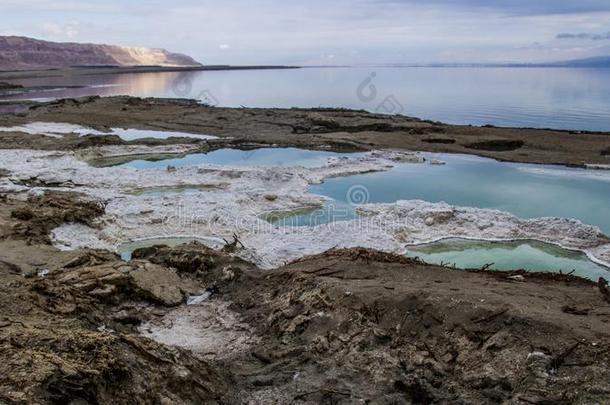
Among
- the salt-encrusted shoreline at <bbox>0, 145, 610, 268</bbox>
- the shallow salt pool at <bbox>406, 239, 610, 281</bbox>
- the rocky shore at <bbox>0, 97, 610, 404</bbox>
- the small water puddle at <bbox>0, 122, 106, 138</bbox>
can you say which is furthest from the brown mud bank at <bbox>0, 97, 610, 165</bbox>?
the shallow salt pool at <bbox>406, 239, 610, 281</bbox>

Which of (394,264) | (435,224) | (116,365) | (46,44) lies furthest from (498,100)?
(46,44)

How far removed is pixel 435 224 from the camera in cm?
1279

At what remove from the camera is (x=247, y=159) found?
20.8m

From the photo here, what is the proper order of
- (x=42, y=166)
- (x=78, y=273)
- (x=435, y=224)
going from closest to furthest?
(x=78, y=273) → (x=435, y=224) → (x=42, y=166)

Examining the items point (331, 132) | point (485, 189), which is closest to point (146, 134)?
point (331, 132)

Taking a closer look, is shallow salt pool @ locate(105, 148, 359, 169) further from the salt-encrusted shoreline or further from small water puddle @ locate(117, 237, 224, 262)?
small water puddle @ locate(117, 237, 224, 262)

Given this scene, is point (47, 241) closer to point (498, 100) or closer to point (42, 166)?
point (42, 166)

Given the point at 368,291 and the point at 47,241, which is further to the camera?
the point at 47,241

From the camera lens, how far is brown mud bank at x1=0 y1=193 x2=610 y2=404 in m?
4.61

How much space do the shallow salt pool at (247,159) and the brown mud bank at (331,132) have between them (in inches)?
53.5

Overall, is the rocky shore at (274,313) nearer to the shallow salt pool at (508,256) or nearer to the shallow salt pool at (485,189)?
the shallow salt pool at (508,256)

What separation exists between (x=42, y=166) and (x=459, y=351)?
15.7 m

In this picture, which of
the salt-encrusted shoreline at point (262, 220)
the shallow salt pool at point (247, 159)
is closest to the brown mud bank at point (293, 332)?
the salt-encrusted shoreline at point (262, 220)

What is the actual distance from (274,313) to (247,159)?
1416cm
